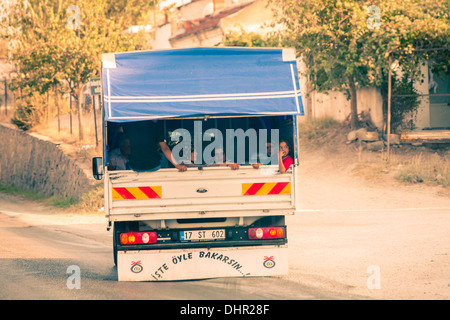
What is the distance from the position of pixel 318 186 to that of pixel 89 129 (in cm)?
1156

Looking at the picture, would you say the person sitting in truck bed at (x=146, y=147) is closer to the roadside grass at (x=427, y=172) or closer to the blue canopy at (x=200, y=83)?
the blue canopy at (x=200, y=83)

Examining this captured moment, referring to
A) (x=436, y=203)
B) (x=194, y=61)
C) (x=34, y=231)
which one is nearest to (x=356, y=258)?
(x=194, y=61)

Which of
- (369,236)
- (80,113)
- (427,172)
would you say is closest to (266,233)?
(369,236)

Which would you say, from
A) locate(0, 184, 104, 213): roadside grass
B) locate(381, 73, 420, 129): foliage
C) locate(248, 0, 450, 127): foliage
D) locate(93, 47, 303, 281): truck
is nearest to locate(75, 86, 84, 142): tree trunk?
locate(0, 184, 104, 213): roadside grass

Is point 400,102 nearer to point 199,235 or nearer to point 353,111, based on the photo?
point 353,111

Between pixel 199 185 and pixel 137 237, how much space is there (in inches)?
39.3

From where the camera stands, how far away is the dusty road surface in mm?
7859

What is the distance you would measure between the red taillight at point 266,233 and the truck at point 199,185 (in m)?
0.01

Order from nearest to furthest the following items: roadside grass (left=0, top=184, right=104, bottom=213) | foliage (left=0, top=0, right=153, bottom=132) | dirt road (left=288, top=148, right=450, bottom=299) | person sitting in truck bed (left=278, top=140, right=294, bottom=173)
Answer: person sitting in truck bed (left=278, top=140, right=294, bottom=173), dirt road (left=288, top=148, right=450, bottom=299), roadside grass (left=0, top=184, right=104, bottom=213), foliage (left=0, top=0, right=153, bottom=132)

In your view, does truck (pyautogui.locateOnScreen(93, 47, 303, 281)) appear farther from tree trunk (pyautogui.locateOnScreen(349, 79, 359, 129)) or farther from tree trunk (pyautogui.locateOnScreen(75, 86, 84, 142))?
tree trunk (pyautogui.locateOnScreen(75, 86, 84, 142))

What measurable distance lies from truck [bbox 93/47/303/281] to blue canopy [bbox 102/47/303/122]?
13mm

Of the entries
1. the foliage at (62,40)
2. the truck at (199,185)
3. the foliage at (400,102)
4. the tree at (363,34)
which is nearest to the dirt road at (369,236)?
the truck at (199,185)

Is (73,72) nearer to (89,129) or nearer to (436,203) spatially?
(89,129)

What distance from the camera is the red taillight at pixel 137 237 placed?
8.08 m
